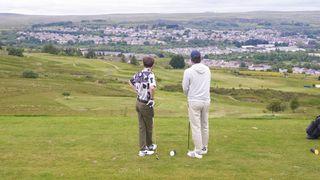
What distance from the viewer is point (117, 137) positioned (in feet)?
52.9

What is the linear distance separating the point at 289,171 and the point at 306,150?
2.73 metres

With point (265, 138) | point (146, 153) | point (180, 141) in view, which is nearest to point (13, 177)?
point (146, 153)

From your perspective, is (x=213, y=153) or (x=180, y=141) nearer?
(x=213, y=153)

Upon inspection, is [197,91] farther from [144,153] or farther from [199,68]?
[144,153]

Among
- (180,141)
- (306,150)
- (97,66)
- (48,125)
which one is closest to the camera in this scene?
(306,150)

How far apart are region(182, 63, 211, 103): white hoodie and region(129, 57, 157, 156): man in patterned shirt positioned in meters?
0.90

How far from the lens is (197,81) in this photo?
1267 centimetres

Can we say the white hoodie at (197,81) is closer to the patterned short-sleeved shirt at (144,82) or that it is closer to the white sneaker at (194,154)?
the patterned short-sleeved shirt at (144,82)

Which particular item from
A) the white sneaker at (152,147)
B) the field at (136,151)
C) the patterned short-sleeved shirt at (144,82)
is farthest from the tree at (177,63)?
the patterned short-sleeved shirt at (144,82)

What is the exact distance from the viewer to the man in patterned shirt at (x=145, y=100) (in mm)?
12781

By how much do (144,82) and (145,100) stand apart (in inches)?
19.7

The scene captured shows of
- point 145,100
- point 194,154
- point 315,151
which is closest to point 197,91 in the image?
point 145,100

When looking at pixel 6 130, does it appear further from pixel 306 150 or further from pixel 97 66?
pixel 97 66

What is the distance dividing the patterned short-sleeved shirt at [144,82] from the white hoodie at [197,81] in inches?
35.3
